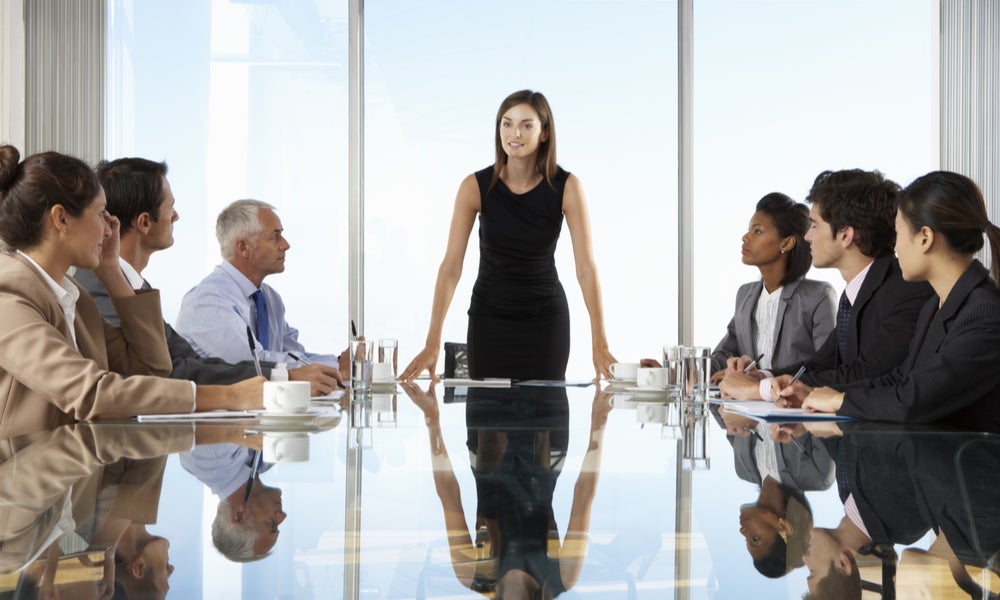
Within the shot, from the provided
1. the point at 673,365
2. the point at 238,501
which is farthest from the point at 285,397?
the point at 673,365

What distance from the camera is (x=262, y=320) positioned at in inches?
136

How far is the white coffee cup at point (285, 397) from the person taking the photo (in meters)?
1.80

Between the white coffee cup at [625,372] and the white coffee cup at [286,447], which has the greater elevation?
the white coffee cup at [625,372]

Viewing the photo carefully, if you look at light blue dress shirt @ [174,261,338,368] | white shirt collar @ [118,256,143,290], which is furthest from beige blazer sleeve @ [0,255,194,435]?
light blue dress shirt @ [174,261,338,368]

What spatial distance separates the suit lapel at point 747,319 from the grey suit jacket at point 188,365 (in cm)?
185

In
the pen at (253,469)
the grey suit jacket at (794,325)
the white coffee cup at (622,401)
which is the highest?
the grey suit jacket at (794,325)

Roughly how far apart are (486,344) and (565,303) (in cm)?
34

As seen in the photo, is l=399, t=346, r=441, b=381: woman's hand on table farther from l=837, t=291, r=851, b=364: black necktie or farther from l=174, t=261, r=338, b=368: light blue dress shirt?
l=837, t=291, r=851, b=364: black necktie

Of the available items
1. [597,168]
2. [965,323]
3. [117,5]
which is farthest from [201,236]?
[965,323]

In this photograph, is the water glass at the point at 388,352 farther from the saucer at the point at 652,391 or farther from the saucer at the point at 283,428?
the saucer at the point at 283,428

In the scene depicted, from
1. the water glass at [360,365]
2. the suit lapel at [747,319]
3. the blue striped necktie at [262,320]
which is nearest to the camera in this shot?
the water glass at [360,365]

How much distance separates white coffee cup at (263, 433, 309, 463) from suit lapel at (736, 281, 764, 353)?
231 centimetres

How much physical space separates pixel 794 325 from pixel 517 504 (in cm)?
270

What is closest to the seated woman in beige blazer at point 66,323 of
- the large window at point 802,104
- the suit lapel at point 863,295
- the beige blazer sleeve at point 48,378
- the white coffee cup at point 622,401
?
the beige blazer sleeve at point 48,378
